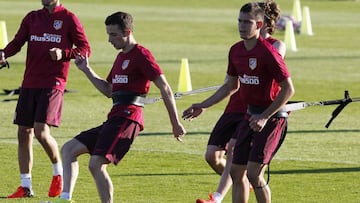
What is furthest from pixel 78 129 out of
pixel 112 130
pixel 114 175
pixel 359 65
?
pixel 359 65

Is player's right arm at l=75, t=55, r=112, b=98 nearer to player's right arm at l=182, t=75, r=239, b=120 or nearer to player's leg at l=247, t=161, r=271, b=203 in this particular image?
player's right arm at l=182, t=75, r=239, b=120

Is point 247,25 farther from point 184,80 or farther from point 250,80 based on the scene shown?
point 184,80

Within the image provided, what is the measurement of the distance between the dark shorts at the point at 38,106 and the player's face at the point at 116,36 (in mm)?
1995

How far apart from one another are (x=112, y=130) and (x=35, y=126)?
1974 mm

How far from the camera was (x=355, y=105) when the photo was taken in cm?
2052

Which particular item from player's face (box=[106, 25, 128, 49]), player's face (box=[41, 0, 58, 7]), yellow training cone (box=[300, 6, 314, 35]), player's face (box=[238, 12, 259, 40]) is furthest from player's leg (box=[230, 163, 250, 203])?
yellow training cone (box=[300, 6, 314, 35])

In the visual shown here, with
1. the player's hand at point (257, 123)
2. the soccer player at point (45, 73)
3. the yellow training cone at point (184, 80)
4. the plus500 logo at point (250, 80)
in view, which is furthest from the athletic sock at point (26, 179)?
the yellow training cone at point (184, 80)

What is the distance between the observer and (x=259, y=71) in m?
9.81

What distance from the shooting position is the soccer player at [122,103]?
32.9ft

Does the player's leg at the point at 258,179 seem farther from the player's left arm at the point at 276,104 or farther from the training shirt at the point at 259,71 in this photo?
the training shirt at the point at 259,71

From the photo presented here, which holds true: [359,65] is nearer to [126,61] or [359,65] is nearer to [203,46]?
[203,46]

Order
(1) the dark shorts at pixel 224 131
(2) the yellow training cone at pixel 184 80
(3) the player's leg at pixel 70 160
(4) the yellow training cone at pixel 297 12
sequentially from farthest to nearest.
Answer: (4) the yellow training cone at pixel 297 12
(2) the yellow training cone at pixel 184 80
(1) the dark shorts at pixel 224 131
(3) the player's leg at pixel 70 160

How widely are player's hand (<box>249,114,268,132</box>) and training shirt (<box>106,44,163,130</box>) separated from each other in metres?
0.93

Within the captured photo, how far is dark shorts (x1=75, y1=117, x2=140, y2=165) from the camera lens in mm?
10047
